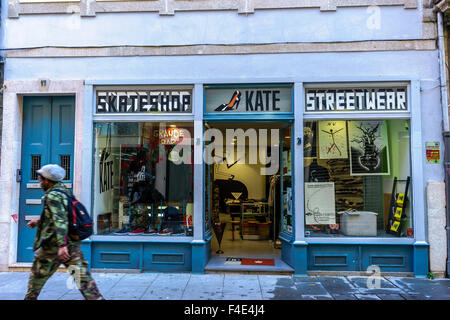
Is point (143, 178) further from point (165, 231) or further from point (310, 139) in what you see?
point (310, 139)

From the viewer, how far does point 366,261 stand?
6715 mm

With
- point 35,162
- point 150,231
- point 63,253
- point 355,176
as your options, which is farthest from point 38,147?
point 355,176

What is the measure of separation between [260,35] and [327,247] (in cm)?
432

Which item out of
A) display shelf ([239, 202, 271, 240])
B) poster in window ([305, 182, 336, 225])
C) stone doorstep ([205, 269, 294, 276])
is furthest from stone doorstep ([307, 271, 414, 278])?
display shelf ([239, 202, 271, 240])

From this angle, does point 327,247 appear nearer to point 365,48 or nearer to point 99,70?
point 365,48

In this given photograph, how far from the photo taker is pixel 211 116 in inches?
279

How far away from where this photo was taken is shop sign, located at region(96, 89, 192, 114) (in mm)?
7160

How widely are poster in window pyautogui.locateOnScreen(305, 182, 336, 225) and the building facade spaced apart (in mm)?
29

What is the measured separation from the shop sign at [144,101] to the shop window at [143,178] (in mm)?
286

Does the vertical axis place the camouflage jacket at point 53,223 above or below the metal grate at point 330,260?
above

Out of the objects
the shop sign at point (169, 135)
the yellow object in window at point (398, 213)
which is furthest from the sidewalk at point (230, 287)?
the shop sign at point (169, 135)

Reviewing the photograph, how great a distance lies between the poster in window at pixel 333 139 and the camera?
7.07 metres

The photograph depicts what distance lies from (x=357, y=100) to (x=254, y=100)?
201 centimetres

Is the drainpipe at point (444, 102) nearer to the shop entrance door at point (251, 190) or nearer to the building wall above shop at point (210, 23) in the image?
the building wall above shop at point (210, 23)
